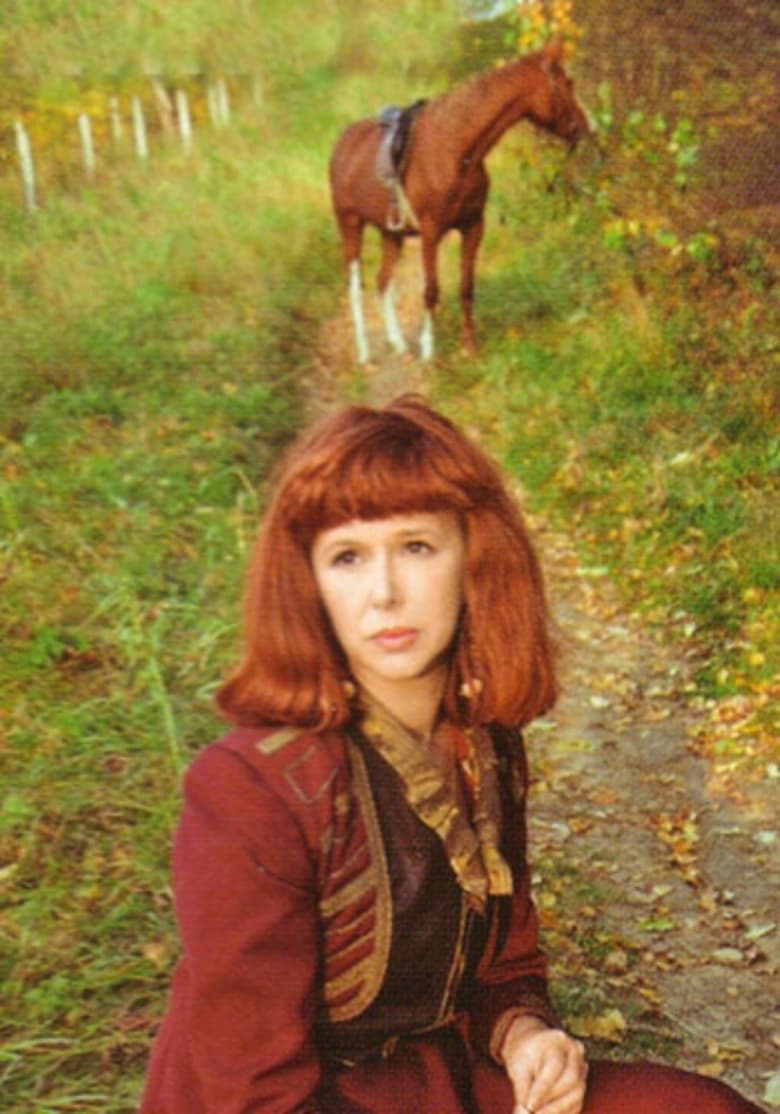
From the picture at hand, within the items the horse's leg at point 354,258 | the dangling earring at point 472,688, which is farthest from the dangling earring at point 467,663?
the horse's leg at point 354,258

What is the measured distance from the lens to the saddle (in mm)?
9633

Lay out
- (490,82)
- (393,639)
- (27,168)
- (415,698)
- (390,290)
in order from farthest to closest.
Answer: (27,168), (390,290), (490,82), (415,698), (393,639)

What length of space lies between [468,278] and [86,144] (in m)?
5.04

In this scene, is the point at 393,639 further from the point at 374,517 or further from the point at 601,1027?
the point at 601,1027

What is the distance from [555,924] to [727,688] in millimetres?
1626

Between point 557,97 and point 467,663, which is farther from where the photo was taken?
point 557,97

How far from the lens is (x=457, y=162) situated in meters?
9.26

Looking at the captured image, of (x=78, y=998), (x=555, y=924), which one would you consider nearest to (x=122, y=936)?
(x=78, y=998)

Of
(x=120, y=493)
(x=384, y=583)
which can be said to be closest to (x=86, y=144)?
(x=120, y=493)

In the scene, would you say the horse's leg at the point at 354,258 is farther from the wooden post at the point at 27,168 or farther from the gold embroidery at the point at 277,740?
the gold embroidery at the point at 277,740

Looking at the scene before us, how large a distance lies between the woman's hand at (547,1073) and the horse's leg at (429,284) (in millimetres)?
8025

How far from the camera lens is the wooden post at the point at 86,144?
1247cm

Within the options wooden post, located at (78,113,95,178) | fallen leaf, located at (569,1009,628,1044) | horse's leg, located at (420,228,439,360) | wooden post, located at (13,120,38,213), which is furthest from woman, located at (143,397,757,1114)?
wooden post, located at (78,113,95,178)

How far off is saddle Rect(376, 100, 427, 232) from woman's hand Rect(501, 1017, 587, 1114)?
853 centimetres
